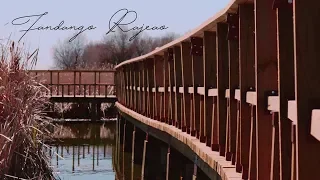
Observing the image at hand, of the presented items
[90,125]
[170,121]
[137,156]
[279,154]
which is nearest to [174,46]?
[170,121]

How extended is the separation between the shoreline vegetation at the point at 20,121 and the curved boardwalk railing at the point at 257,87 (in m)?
1.79

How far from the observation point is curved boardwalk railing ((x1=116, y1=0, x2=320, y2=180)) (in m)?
3.40

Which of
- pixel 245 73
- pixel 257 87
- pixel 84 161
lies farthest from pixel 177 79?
pixel 84 161

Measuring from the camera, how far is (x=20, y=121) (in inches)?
294

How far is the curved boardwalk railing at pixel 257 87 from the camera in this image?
3404 millimetres

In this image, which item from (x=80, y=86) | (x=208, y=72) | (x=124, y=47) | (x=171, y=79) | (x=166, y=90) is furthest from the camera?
(x=124, y=47)

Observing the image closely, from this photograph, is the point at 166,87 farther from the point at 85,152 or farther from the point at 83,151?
the point at 83,151

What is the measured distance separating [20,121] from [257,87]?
353cm

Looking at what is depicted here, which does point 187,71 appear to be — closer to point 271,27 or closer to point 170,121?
point 170,121

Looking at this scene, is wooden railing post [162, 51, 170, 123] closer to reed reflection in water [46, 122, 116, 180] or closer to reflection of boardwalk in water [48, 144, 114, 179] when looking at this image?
reed reflection in water [46, 122, 116, 180]

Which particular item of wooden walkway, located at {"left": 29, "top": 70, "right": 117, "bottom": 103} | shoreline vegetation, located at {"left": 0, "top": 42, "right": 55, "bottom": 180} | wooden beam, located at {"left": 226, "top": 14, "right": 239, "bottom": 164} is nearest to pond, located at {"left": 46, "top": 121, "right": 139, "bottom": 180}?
shoreline vegetation, located at {"left": 0, "top": 42, "right": 55, "bottom": 180}

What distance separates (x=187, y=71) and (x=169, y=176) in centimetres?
198

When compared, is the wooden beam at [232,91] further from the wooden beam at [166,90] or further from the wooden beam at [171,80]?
the wooden beam at [166,90]

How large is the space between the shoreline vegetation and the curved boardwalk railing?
5.86 feet
